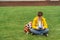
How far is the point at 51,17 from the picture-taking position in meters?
13.0

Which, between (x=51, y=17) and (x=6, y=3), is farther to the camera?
(x=6, y=3)

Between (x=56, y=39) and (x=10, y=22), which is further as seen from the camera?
(x=10, y=22)

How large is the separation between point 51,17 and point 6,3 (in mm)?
10748

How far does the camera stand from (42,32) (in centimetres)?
879

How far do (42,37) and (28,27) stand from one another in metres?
0.65

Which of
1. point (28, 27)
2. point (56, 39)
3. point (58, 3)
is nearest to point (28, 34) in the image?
point (28, 27)

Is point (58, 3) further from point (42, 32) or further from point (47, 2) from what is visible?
point (42, 32)

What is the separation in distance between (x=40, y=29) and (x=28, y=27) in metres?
0.46

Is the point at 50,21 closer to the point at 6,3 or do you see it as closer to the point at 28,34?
the point at 28,34

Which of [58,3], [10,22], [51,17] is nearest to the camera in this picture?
[10,22]

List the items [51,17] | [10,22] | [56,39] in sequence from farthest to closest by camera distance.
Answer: [51,17] < [10,22] < [56,39]

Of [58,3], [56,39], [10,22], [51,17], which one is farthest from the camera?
[58,3]

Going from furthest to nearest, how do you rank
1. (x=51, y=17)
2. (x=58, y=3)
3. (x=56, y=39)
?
(x=58, y=3) < (x=51, y=17) < (x=56, y=39)

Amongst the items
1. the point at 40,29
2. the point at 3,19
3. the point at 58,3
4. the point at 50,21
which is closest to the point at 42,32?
the point at 40,29
